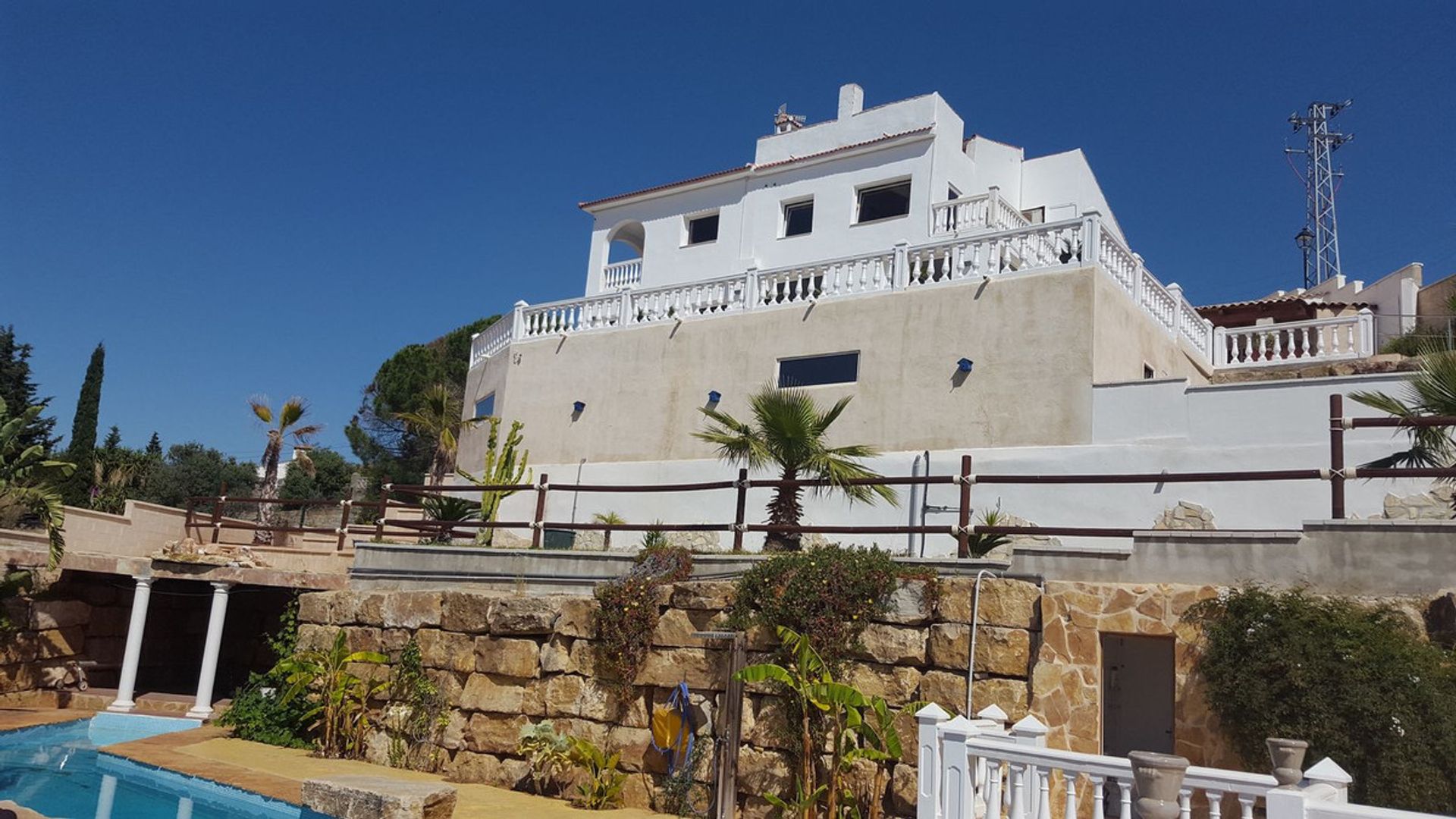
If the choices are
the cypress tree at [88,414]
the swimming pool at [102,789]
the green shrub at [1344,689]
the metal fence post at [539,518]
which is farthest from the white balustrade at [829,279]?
the cypress tree at [88,414]

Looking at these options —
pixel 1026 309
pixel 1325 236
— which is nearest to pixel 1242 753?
pixel 1026 309

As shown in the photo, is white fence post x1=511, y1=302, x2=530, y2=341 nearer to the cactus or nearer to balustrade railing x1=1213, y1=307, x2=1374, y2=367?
the cactus

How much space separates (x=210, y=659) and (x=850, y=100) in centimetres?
1756

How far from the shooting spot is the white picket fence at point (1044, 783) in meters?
5.95

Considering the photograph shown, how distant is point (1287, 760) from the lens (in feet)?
20.9

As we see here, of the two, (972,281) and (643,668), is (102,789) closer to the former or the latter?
(643,668)

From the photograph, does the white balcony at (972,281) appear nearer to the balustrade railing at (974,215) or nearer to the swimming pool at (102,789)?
the balustrade railing at (974,215)

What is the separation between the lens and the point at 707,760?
36.3 feet

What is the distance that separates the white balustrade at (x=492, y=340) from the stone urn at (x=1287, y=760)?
17583mm

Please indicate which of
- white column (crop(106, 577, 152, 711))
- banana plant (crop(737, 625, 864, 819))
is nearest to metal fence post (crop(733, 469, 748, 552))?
banana plant (crop(737, 625, 864, 819))

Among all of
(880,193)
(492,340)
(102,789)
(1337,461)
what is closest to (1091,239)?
(1337,461)

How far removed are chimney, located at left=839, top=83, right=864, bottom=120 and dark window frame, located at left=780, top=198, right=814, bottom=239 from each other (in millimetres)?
2437

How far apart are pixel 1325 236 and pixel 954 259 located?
65.2 ft

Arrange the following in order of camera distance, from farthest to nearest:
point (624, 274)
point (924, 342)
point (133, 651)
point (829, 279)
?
point (624, 274)
point (829, 279)
point (133, 651)
point (924, 342)
